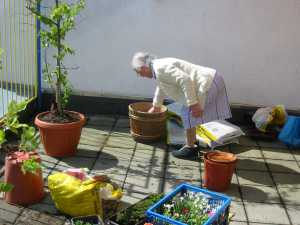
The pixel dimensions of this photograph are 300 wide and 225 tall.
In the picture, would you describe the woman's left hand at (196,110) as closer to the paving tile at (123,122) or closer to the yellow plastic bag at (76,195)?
the yellow plastic bag at (76,195)

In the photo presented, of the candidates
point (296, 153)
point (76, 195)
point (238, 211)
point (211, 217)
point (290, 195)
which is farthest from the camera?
point (296, 153)

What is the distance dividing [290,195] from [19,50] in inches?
144

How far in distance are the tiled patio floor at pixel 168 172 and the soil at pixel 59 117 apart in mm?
378

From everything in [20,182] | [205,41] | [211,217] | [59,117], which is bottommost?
[20,182]

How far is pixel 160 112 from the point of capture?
5582mm

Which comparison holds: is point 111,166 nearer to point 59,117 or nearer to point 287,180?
point 59,117

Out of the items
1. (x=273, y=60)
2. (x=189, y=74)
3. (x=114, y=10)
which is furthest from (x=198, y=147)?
(x=114, y=10)

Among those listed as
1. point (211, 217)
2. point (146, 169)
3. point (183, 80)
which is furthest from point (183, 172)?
point (211, 217)

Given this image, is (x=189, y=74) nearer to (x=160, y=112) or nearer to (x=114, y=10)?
(x=160, y=112)

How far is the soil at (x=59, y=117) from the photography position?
195 inches

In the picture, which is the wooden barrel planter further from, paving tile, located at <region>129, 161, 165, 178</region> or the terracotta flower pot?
the terracotta flower pot

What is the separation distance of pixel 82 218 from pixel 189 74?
2.00 m

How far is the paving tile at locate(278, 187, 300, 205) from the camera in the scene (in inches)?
172

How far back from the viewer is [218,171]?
173 inches
